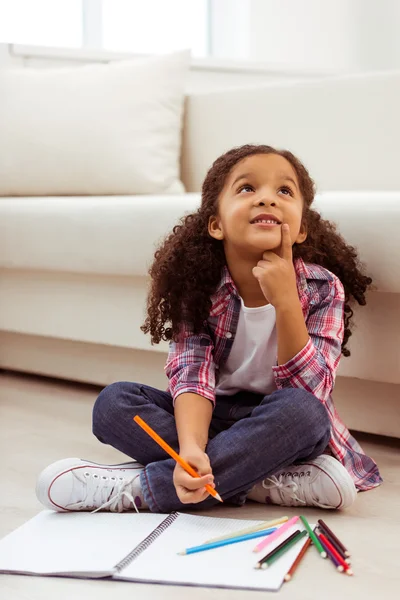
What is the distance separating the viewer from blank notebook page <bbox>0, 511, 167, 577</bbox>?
91cm

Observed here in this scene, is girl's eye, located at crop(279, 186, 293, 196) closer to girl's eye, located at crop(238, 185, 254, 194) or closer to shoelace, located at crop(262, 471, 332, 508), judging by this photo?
girl's eye, located at crop(238, 185, 254, 194)

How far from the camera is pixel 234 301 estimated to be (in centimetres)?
120

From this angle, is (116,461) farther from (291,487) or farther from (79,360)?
(79,360)

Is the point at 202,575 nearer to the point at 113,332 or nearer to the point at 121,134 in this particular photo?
the point at 113,332

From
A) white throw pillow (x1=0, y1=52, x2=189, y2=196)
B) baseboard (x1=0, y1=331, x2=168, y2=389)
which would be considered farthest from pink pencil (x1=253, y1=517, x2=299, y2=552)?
white throw pillow (x1=0, y1=52, x2=189, y2=196)

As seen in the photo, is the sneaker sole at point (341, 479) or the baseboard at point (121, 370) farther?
the baseboard at point (121, 370)

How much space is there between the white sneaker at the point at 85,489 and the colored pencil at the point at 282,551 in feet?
0.78

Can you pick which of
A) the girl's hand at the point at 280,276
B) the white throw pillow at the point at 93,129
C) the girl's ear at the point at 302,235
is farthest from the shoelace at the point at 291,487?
the white throw pillow at the point at 93,129

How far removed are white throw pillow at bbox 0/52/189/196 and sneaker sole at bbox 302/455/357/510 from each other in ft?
3.66

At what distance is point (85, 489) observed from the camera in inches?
43.1

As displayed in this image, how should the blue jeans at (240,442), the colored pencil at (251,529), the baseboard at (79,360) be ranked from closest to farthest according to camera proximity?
the colored pencil at (251,529)
the blue jeans at (240,442)
the baseboard at (79,360)

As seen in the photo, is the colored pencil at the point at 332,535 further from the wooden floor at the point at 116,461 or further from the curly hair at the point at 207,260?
the curly hair at the point at 207,260

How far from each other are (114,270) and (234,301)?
1.68ft

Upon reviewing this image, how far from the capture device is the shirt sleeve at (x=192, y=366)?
1.15 meters
